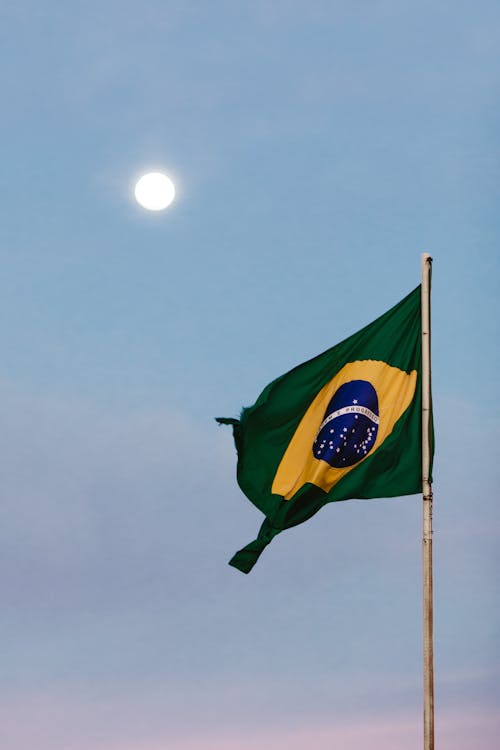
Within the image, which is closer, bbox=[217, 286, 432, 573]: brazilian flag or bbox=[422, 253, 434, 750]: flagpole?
bbox=[422, 253, 434, 750]: flagpole

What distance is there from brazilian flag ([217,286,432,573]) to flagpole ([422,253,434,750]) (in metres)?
0.45

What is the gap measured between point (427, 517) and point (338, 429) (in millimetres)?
2753

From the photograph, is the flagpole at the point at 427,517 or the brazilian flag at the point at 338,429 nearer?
the flagpole at the point at 427,517

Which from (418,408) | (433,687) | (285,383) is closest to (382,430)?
(418,408)

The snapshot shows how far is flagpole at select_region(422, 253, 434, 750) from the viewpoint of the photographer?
21625 millimetres

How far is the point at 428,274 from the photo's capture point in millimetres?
23969

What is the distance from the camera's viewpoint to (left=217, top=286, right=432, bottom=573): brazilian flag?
927 inches

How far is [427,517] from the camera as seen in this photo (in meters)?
22.3

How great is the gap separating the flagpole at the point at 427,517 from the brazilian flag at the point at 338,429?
452 mm

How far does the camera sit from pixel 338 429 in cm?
2409

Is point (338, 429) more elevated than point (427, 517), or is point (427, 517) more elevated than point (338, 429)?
point (338, 429)

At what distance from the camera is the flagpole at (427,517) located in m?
21.6

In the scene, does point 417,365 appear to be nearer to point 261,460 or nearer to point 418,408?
point 418,408

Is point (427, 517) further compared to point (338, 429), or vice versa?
point (338, 429)
